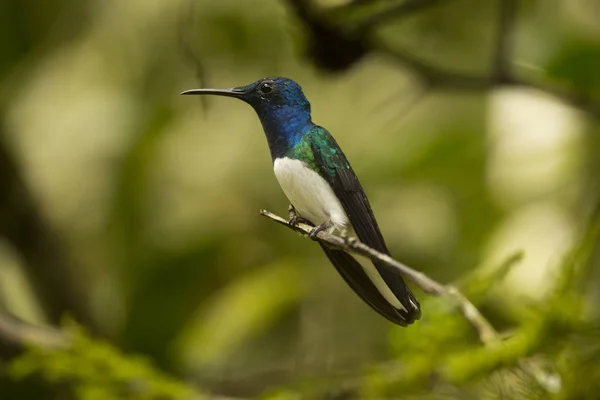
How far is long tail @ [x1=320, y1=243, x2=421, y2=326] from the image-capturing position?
50 centimetres

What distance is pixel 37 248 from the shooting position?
1877 mm

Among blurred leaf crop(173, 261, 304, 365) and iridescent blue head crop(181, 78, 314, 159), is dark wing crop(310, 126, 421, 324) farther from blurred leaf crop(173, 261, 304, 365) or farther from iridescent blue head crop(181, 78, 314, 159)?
blurred leaf crop(173, 261, 304, 365)

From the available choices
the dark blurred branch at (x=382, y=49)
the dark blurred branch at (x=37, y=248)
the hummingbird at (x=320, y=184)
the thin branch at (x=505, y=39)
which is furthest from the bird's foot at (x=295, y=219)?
the dark blurred branch at (x=37, y=248)

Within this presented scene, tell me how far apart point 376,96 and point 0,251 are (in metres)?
1.20

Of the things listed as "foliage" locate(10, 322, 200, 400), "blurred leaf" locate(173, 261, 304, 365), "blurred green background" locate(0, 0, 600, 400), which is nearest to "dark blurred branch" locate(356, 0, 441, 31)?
"blurred green background" locate(0, 0, 600, 400)

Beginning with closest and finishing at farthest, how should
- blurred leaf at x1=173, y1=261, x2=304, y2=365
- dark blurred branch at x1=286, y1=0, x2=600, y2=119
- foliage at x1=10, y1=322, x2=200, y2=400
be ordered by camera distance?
dark blurred branch at x1=286, y1=0, x2=600, y2=119 < foliage at x1=10, y1=322, x2=200, y2=400 < blurred leaf at x1=173, y1=261, x2=304, y2=365

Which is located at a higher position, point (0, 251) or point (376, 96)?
point (376, 96)

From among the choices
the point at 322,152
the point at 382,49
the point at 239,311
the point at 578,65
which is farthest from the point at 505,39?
the point at 239,311

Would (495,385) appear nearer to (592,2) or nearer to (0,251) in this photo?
(592,2)

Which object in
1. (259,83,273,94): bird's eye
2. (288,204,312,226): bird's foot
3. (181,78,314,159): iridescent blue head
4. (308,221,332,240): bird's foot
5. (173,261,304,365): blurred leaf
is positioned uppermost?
(259,83,273,94): bird's eye

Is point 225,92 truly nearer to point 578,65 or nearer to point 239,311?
point 578,65

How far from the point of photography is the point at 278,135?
0.56 m

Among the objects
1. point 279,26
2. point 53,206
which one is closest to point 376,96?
point 279,26

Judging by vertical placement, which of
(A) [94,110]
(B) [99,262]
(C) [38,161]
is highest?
(A) [94,110]
